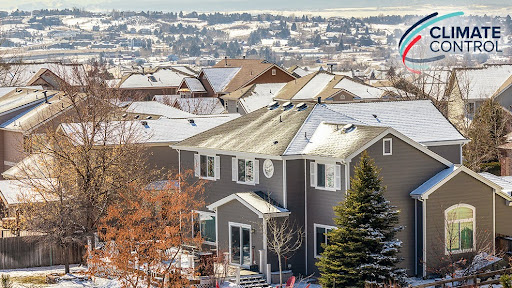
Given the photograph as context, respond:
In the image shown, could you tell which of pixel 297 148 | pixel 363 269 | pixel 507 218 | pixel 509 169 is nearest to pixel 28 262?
pixel 297 148

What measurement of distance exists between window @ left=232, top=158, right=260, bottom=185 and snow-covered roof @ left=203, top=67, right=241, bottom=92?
6381cm

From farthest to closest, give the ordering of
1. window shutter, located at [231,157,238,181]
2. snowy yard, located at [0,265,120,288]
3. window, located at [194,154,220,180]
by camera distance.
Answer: window, located at [194,154,220,180]
window shutter, located at [231,157,238,181]
snowy yard, located at [0,265,120,288]

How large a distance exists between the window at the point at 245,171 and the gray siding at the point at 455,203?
7122 mm

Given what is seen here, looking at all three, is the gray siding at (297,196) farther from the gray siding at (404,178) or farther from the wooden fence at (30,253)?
the wooden fence at (30,253)

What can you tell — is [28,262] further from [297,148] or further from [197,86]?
[197,86]

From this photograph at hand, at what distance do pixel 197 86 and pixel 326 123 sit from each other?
70.9 meters

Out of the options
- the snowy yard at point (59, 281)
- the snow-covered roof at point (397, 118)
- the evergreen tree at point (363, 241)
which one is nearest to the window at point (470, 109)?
the snow-covered roof at point (397, 118)

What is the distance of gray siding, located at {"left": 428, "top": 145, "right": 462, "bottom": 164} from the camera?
47.4 metres

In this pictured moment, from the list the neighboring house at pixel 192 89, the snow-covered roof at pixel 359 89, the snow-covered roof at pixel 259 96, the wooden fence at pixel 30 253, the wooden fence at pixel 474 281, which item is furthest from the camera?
the neighboring house at pixel 192 89

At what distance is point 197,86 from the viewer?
115 metres

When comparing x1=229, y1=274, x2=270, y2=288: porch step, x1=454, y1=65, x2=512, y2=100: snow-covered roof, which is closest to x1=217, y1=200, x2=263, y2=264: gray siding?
x1=229, y1=274, x2=270, y2=288: porch step

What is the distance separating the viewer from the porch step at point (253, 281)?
4088 centimetres

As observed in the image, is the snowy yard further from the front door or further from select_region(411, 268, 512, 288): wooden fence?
select_region(411, 268, 512, 288): wooden fence

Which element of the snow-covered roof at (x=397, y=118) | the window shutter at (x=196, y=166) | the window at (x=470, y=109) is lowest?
the window shutter at (x=196, y=166)
